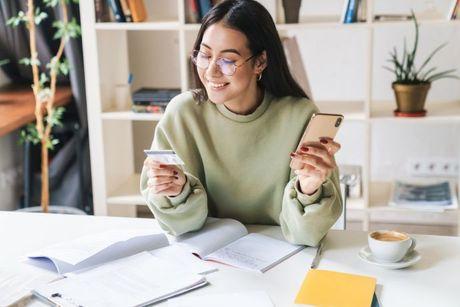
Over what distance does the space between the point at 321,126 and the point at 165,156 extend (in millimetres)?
346

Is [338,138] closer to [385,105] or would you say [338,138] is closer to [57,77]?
[385,105]

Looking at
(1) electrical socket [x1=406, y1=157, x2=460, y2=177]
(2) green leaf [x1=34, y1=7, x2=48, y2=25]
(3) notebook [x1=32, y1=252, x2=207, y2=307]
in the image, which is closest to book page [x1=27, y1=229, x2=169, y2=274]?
(3) notebook [x1=32, y1=252, x2=207, y2=307]

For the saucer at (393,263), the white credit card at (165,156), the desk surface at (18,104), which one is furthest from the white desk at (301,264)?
the desk surface at (18,104)

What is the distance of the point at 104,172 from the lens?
3.06 m

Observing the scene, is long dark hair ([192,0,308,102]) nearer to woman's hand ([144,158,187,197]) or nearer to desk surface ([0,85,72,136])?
woman's hand ([144,158,187,197])

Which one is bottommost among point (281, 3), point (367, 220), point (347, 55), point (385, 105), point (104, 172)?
point (367, 220)

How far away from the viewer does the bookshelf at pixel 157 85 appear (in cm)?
281

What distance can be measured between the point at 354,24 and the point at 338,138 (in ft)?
2.59

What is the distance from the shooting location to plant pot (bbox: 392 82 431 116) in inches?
108

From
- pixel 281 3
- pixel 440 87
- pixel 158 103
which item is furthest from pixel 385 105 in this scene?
pixel 158 103

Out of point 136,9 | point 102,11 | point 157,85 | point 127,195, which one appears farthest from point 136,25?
point 127,195

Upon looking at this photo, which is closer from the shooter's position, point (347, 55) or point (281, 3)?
point (281, 3)

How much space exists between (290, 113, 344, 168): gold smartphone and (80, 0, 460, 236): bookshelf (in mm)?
1341

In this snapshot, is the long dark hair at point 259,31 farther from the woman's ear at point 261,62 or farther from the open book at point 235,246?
the open book at point 235,246
